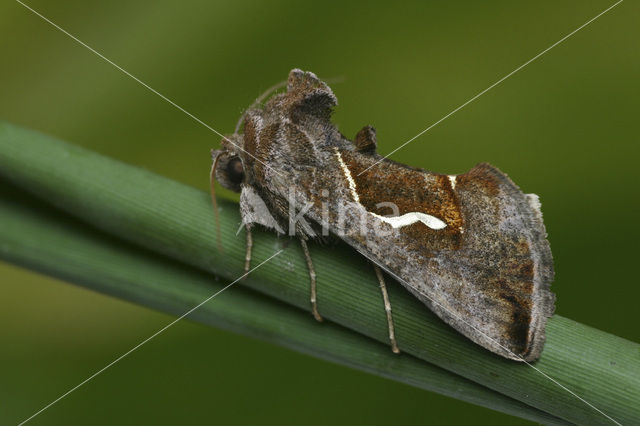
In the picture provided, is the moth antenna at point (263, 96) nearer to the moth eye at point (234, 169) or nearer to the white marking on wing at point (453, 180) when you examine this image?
the moth eye at point (234, 169)

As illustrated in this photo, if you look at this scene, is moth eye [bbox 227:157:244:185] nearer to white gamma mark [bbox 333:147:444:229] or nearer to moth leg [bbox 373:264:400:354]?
white gamma mark [bbox 333:147:444:229]

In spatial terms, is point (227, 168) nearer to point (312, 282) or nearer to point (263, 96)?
point (263, 96)

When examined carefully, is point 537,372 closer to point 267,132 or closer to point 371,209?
point 371,209

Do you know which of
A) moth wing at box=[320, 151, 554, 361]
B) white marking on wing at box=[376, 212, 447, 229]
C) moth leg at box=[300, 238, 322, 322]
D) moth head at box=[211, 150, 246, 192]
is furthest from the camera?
moth head at box=[211, 150, 246, 192]

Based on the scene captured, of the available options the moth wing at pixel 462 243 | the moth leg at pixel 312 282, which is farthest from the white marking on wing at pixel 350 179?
the moth leg at pixel 312 282

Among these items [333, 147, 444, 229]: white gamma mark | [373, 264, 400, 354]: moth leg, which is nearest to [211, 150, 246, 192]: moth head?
[333, 147, 444, 229]: white gamma mark

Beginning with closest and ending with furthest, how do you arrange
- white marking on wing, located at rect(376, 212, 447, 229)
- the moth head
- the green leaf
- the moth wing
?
the green leaf → the moth wing → white marking on wing, located at rect(376, 212, 447, 229) → the moth head

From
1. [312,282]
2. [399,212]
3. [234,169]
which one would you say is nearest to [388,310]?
[312,282]
